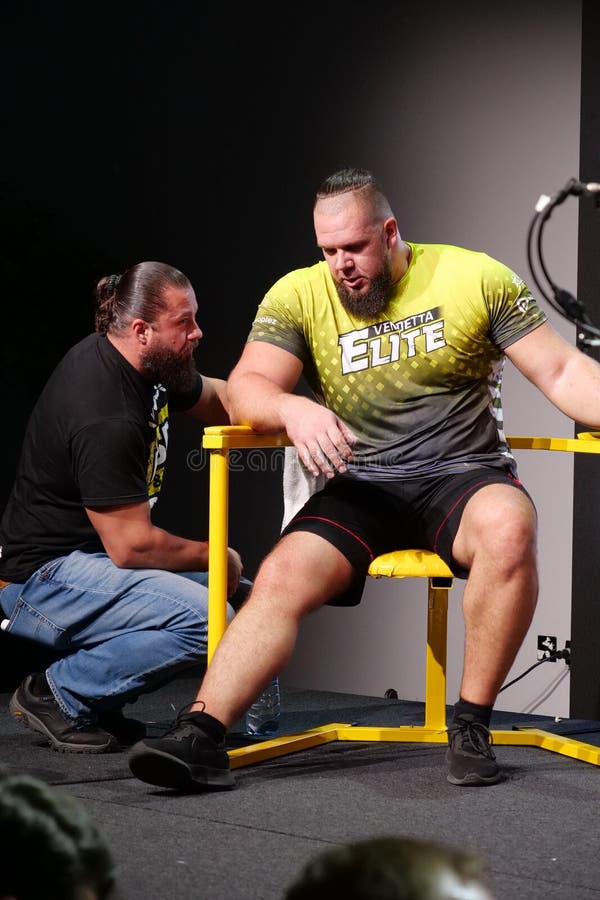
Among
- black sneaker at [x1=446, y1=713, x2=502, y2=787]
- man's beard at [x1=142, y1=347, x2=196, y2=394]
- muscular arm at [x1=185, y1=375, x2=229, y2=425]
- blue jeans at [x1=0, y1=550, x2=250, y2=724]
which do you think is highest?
man's beard at [x1=142, y1=347, x2=196, y2=394]

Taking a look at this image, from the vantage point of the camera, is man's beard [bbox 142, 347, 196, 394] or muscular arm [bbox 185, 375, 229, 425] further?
muscular arm [bbox 185, 375, 229, 425]

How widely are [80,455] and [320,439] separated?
593 millimetres

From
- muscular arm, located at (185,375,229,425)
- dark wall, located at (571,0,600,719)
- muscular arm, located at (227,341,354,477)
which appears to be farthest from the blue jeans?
dark wall, located at (571,0,600,719)

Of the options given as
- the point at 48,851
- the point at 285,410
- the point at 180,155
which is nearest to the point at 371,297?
the point at 285,410

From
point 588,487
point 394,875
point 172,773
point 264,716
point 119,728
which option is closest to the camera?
point 394,875

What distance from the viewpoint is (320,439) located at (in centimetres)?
196

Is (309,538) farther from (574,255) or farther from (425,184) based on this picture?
(425,184)

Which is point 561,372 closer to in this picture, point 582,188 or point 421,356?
point 421,356

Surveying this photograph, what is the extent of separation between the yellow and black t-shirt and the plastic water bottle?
65cm

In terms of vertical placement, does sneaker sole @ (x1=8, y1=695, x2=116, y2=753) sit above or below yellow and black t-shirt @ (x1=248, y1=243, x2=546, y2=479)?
below

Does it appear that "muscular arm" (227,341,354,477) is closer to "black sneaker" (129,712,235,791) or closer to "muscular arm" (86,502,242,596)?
"muscular arm" (86,502,242,596)

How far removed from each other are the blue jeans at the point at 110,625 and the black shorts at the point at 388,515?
28 cm

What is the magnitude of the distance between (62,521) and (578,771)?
1.12m

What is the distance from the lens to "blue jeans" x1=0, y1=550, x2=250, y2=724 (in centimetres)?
233
